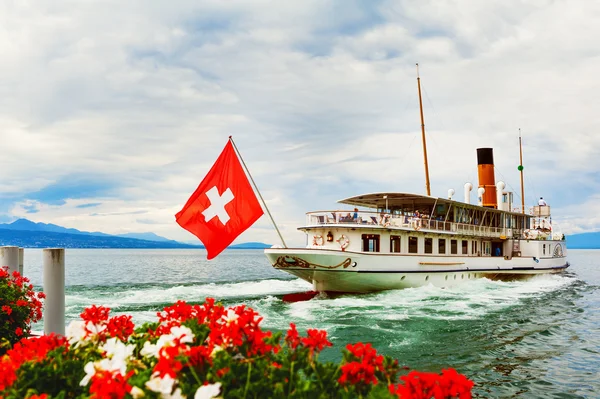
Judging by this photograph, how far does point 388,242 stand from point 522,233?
19.5m

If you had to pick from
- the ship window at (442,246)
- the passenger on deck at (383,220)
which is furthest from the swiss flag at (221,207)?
the ship window at (442,246)

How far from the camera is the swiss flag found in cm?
1464

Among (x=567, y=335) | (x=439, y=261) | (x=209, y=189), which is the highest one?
(x=209, y=189)

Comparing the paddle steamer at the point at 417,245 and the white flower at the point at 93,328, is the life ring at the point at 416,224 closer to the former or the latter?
the paddle steamer at the point at 417,245

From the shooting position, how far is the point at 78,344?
425 cm

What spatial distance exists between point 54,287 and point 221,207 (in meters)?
7.26

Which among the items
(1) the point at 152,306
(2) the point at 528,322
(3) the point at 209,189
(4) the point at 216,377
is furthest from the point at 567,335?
(4) the point at 216,377

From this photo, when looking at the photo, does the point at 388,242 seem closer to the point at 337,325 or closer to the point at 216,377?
the point at 337,325

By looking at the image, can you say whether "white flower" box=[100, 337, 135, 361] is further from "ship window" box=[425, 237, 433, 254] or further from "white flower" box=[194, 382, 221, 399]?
"ship window" box=[425, 237, 433, 254]

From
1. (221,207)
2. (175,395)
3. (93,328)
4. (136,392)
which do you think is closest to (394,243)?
(221,207)

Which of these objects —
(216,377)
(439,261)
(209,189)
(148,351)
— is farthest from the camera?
(439,261)

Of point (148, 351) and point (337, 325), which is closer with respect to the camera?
point (148, 351)

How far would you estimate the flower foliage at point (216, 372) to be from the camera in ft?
9.90

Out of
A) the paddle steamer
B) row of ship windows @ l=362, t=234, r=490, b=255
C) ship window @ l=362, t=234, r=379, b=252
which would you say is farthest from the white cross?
row of ship windows @ l=362, t=234, r=490, b=255
